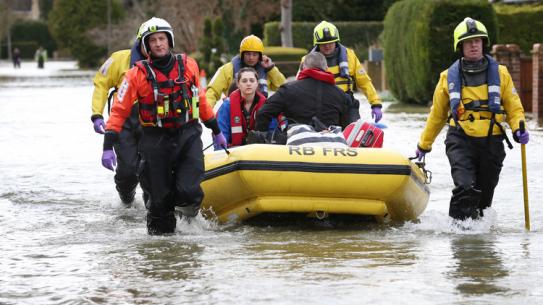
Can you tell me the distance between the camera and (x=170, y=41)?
10016 millimetres

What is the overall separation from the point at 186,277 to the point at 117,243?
5.66ft

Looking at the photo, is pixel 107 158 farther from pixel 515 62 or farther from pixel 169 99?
pixel 515 62

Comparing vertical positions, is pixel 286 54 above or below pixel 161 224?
above

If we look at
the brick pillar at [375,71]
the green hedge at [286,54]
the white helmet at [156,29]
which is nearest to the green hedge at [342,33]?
the green hedge at [286,54]

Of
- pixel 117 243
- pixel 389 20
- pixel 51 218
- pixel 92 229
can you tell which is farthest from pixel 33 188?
pixel 389 20

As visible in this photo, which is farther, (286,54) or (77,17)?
(77,17)

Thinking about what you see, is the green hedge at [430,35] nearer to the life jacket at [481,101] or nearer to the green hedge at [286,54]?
the life jacket at [481,101]

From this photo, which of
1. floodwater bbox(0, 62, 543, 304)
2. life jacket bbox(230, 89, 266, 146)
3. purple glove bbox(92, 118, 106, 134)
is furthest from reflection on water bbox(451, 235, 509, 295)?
purple glove bbox(92, 118, 106, 134)

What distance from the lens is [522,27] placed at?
102 ft

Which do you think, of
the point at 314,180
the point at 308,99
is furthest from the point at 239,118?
the point at 314,180

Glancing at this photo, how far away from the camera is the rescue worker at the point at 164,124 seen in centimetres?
988

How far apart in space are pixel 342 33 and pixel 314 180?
49.6 meters

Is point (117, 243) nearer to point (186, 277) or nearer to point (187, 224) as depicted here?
point (187, 224)

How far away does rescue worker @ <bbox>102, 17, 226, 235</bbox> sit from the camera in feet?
32.4
